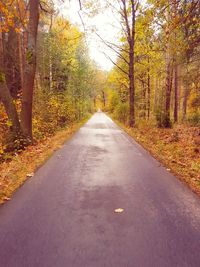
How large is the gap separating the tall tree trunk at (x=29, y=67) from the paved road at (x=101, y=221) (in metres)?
5.27

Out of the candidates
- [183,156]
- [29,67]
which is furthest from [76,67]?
[183,156]

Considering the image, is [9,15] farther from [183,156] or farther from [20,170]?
[183,156]

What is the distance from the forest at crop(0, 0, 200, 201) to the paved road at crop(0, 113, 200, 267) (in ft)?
9.96

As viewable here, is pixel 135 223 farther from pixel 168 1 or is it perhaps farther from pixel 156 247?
pixel 168 1

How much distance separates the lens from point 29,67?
11.9 m

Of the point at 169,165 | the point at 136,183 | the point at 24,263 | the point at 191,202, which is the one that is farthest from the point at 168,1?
the point at 24,263

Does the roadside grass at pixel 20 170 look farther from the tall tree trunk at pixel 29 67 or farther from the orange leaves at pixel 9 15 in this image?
the orange leaves at pixel 9 15

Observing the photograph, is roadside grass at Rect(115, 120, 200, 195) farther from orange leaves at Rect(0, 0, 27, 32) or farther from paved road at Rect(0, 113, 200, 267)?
orange leaves at Rect(0, 0, 27, 32)

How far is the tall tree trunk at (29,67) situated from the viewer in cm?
1156

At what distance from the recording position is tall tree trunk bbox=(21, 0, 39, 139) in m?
11.6

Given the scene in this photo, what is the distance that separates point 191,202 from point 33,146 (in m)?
8.29

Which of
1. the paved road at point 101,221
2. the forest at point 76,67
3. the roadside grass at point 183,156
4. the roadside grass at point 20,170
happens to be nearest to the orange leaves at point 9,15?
the forest at point 76,67

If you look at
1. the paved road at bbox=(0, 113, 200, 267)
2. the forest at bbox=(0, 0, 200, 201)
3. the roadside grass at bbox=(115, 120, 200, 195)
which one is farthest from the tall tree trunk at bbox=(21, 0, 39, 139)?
the roadside grass at bbox=(115, 120, 200, 195)

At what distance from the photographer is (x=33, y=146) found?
1166 centimetres
